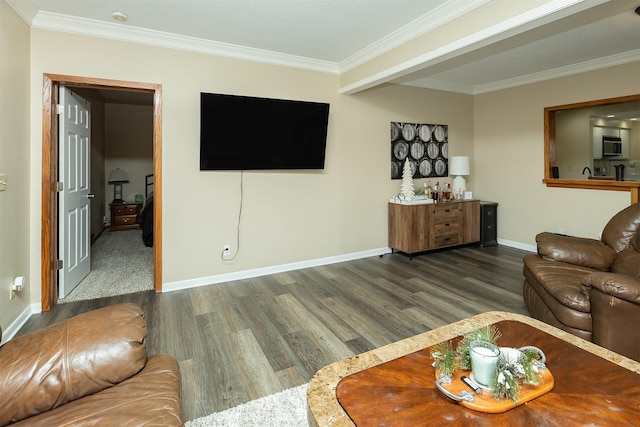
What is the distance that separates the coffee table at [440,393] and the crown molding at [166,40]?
11.4ft

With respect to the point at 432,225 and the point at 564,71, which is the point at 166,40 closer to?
the point at 432,225

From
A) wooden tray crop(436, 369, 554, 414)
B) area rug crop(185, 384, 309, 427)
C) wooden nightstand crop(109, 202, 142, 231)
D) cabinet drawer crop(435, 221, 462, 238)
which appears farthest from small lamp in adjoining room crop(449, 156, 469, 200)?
wooden nightstand crop(109, 202, 142, 231)

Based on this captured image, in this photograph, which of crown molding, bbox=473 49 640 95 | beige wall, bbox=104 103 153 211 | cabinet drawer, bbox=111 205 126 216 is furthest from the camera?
beige wall, bbox=104 103 153 211

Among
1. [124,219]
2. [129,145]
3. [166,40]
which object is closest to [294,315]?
[166,40]

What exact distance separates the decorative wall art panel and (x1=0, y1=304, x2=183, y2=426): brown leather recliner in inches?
167

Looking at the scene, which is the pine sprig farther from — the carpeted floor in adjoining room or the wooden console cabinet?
the wooden console cabinet

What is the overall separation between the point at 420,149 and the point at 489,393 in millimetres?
4570

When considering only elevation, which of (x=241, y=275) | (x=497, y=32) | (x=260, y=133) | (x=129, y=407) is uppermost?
(x=497, y=32)

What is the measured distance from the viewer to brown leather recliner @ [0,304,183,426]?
1.07 m

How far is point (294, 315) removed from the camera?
2.97 metres

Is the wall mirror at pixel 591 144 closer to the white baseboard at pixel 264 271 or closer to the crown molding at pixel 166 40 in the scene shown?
the white baseboard at pixel 264 271

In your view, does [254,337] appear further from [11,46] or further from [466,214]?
[466,214]

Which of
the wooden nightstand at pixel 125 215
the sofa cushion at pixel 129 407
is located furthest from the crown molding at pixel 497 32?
the wooden nightstand at pixel 125 215

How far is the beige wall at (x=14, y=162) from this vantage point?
246 centimetres
